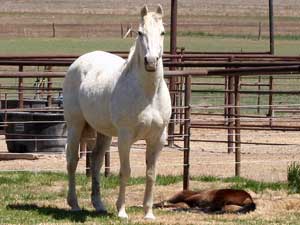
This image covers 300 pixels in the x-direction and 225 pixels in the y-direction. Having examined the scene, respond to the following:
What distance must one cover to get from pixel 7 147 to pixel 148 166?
294 inches

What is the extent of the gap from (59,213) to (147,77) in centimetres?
160

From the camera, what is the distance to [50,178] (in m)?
12.8

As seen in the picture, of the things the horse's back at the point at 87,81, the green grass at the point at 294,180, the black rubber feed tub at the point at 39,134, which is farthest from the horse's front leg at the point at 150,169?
the black rubber feed tub at the point at 39,134

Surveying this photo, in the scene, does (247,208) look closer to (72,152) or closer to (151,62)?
(72,152)

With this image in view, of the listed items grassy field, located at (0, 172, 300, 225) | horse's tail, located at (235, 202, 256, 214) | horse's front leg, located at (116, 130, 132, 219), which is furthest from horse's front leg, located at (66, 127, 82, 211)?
horse's tail, located at (235, 202, 256, 214)

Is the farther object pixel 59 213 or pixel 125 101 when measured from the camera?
pixel 59 213

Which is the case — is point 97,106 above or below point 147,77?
below

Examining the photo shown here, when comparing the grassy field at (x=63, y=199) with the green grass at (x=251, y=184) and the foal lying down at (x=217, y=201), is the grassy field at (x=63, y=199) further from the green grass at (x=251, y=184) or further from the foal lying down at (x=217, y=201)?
the foal lying down at (x=217, y=201)

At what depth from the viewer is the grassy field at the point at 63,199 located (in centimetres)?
953

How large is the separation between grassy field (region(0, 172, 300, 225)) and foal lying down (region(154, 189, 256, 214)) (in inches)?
10.0

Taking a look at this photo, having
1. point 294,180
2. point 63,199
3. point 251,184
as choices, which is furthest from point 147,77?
point 251,184

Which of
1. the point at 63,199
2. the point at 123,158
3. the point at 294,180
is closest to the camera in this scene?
the point at 123,158

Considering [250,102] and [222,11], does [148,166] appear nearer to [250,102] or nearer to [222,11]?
[250,102]

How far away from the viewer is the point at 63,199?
36.6ft
